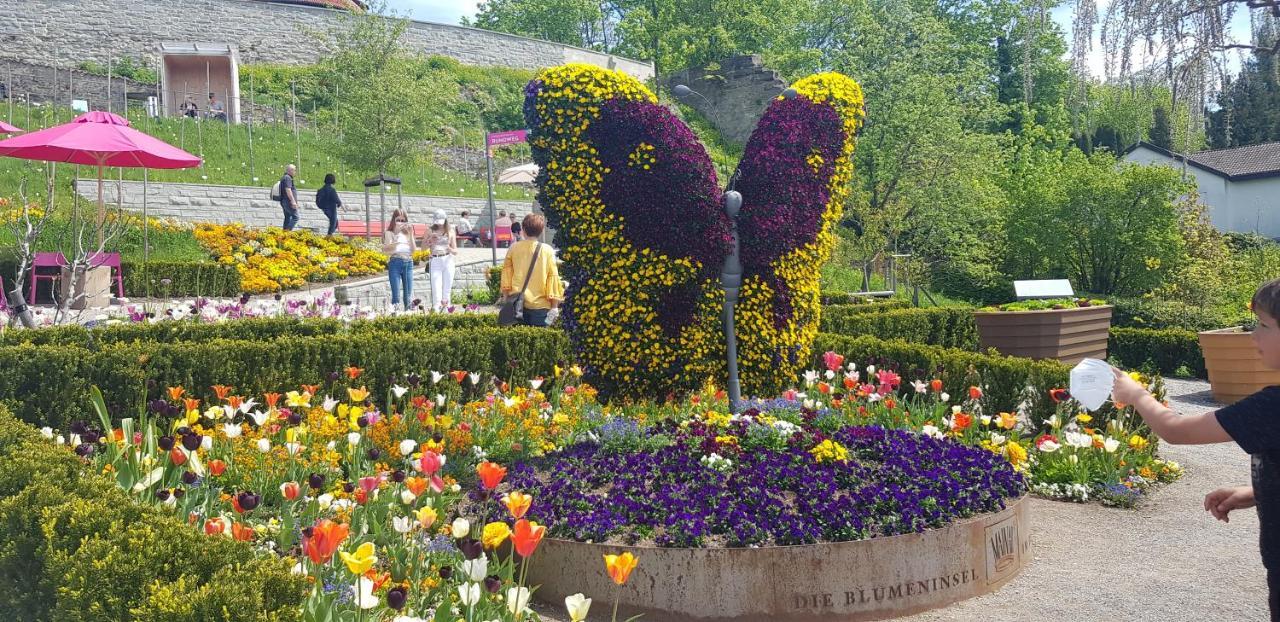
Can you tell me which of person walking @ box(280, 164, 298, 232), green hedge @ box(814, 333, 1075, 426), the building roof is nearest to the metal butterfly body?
green hedge @ box(814, 333, 1075, 426)

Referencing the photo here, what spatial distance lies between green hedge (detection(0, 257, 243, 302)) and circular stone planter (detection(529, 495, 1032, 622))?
1285cm

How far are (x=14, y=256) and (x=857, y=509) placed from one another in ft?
48.2

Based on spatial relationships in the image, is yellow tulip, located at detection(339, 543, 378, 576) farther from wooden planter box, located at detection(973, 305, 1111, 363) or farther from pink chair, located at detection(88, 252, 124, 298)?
pink chair, located at detection(88, 252, 124, 298)

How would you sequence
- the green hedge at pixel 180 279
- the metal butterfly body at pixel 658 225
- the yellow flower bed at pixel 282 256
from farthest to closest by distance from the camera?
the yellow flower bed at pixel 282 256 < the green hedge at pixel 180 279 < the metal butterfly body at pixel 658 225

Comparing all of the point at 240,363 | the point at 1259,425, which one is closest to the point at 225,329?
the point at 240,363

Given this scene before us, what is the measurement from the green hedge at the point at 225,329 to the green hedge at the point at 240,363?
667mm

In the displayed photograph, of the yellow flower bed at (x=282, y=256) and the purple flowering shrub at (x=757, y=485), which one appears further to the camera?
the yellow flower bed at (x=282, y=256)

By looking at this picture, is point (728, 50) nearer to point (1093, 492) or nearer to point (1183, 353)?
point (1183, 353)

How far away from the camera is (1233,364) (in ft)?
32.9

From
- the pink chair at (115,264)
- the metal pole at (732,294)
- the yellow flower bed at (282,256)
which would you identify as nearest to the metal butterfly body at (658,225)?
the metal pole at (732,294)

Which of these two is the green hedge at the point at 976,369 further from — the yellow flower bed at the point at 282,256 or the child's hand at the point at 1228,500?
the yellow flower bed at the point at 282,256

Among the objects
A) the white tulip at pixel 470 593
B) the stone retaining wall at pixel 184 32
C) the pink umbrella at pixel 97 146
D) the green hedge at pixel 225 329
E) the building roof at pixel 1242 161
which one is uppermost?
the stone retaining wall at pixel 184 32

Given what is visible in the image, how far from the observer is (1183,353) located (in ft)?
42.7

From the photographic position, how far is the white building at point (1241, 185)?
117 feet
